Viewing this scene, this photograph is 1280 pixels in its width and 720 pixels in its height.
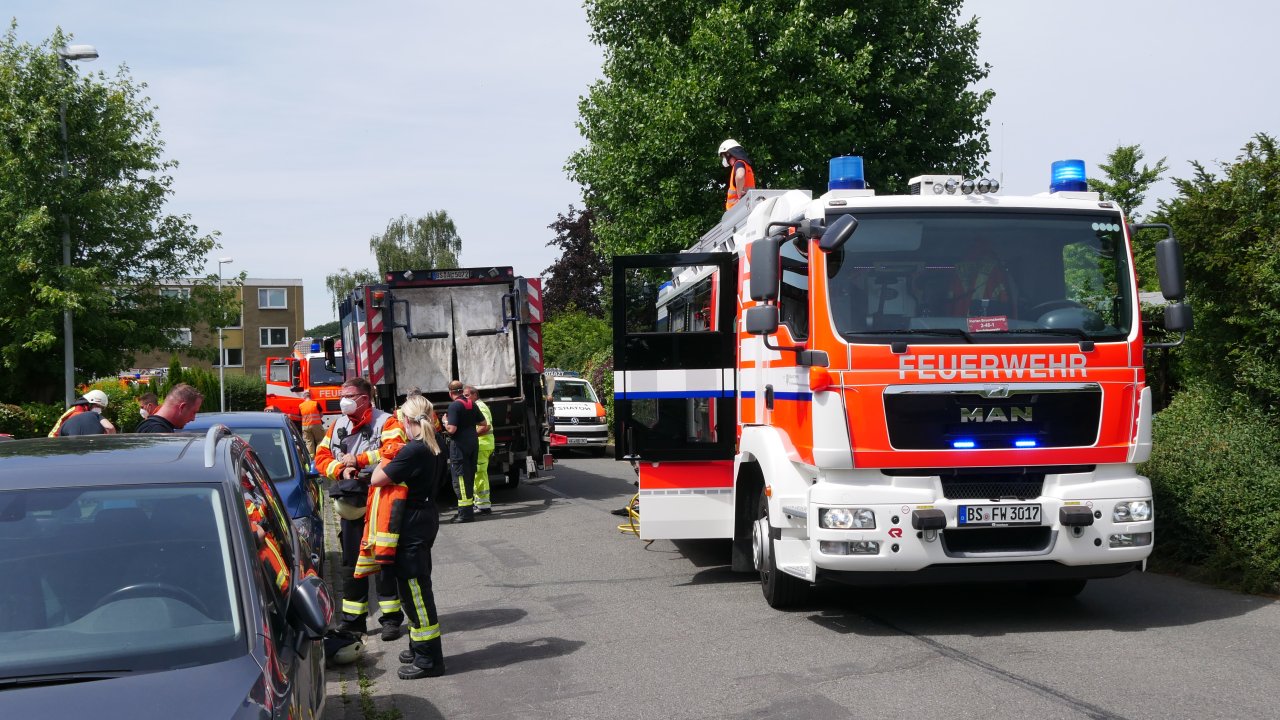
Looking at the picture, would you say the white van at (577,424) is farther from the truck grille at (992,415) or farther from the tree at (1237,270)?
the truck grille at (992,415)

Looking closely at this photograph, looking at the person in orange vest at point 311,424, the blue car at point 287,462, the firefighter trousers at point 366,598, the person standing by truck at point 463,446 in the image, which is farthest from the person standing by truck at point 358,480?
the person in orange vest at point 311,424

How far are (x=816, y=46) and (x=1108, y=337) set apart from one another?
46.0 ft

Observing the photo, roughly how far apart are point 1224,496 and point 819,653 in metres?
3.81

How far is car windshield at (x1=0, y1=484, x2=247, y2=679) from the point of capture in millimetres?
3713

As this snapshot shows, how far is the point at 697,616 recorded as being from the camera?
8414 millimetres

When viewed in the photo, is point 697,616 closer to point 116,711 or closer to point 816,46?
point 116,711

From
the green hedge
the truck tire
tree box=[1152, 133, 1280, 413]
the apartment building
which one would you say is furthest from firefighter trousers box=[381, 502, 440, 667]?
the apartment building

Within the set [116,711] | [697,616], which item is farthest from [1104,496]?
[116,711]

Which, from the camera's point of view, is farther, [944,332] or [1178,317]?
[1178,317]

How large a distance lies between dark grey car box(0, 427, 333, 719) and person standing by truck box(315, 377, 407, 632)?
9.60ft

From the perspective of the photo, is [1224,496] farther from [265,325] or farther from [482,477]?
[265,325]

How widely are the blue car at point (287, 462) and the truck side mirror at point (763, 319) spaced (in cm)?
382

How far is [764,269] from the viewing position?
24.9 feet

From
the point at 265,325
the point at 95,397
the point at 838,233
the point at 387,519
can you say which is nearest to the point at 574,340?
the point at 95,397
